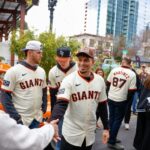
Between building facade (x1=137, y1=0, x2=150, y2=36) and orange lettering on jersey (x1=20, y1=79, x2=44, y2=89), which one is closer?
orange lettering on jersey (x1=20, y1=79, x2=44, y2=89)

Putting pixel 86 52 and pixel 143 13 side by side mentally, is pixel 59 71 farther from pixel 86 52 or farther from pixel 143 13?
pixel 143 13

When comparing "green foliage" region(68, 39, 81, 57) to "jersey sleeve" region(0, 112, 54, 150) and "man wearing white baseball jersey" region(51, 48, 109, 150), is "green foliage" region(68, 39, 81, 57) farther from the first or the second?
"jersey sleeve" region(0, 112, 54, 150)

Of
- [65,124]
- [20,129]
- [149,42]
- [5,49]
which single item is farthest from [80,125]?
[149,42]

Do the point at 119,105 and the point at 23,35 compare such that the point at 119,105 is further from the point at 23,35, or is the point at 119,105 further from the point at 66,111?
the point at 23,35

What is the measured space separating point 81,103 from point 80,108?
0.06m

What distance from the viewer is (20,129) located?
6.08ft

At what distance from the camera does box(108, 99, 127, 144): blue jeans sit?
7227 millimetres

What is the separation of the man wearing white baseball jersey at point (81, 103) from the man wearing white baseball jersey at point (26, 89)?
0.74 meters

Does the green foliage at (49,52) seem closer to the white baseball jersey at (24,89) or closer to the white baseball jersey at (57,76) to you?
the white baseball jersey at (57,76)

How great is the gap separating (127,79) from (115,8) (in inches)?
4166

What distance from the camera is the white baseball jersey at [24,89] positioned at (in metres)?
4.43

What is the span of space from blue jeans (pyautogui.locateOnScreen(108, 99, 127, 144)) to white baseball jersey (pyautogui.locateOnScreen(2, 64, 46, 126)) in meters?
2.96

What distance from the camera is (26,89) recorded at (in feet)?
→ 14.7

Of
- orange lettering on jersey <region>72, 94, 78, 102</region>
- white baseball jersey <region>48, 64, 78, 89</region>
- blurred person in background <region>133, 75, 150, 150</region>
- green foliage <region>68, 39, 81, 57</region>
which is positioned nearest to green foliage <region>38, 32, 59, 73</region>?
green foliage <region>68, 39, 81, 57</region>
